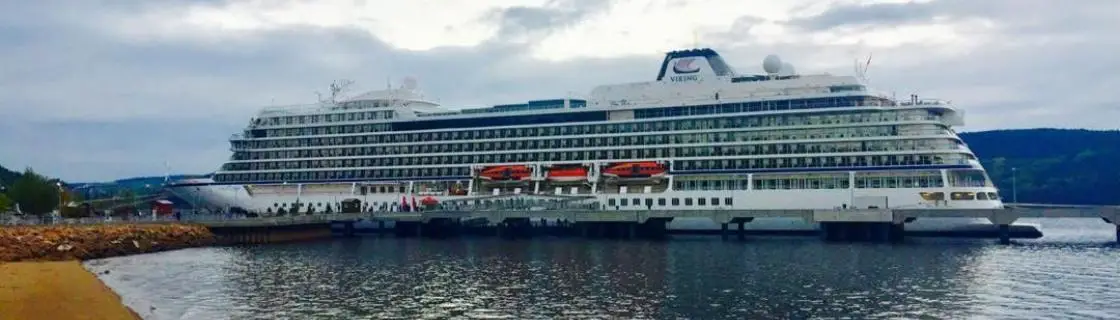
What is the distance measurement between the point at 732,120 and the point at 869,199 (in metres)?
15.2

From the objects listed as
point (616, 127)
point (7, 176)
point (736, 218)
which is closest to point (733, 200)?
point (736, 218)

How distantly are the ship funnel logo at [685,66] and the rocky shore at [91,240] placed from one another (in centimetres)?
4570

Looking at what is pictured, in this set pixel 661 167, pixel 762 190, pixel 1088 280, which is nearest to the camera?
pixel 1088 280

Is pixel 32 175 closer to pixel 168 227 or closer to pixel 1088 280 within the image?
pixel 168 227

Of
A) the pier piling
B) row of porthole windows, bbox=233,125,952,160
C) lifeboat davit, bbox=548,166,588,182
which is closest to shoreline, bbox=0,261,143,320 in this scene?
lifeboat davit, bbox=548,166,588,182

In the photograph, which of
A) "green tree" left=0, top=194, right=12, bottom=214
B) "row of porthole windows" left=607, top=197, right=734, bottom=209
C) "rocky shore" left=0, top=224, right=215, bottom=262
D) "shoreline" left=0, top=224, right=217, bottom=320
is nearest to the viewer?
"shoreline" left=0, top=224, right=217, bottom=320

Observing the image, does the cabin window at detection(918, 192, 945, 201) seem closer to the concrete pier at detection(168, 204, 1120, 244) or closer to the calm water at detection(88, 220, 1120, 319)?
the concrete pier at detection(168, 204, 1120, 244)

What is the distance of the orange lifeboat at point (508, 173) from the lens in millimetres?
101812

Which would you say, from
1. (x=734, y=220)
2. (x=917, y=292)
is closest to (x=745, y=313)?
(x=917, y=292)

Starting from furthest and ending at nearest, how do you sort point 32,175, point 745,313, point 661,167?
point 32,175 < point 661,167 < point 745,313

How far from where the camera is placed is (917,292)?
43.2 metres

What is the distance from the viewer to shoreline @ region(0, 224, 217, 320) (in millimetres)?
37094

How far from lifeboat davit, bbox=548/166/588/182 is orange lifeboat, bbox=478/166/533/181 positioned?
2.61 meters

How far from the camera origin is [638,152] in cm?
9856
